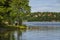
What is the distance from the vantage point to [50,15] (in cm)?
17975

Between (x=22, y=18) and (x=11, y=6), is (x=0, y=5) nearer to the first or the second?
(x=11, y=6)

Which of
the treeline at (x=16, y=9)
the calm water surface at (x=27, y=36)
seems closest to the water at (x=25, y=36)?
the calm water surface at (x=27, y=36)

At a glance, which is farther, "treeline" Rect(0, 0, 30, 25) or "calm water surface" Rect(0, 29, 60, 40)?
"treeline" Rect(0, 0, 30, 25)

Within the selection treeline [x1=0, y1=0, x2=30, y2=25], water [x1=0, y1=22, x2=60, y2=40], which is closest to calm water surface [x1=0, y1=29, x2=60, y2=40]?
water [x1=0, y1=22, x2=60, y2=40]

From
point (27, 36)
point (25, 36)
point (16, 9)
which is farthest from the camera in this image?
point (16, 9)

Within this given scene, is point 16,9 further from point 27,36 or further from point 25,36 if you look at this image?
point 25,36

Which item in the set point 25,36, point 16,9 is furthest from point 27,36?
point 16,9

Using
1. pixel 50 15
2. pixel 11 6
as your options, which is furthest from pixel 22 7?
pixel 50 15

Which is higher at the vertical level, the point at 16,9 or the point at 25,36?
the point at 16,9

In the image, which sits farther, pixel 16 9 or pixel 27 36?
pixel 16 9

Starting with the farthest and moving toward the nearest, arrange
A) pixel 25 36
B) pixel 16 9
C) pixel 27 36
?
pixel 16 9 < pixel 27 36 < pixel 25 36

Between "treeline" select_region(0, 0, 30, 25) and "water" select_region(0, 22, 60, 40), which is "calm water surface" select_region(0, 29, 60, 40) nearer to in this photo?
"water" select_region(0, 22, 60, 40)

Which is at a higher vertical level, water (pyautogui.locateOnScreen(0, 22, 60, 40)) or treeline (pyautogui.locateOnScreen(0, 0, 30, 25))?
treeline (pyautogui.locateOnScreen(0, 0, 30, 25))

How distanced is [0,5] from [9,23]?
51.2ft
